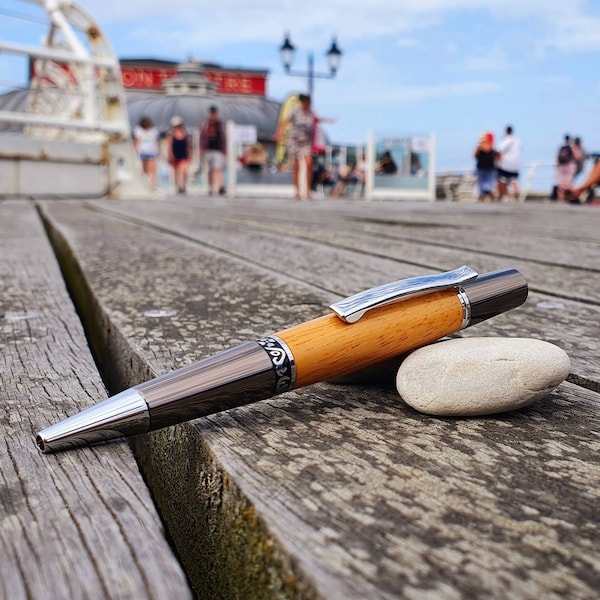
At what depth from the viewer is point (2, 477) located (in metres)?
0.62

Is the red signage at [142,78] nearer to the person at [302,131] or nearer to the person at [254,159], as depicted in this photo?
the person at [254,159]

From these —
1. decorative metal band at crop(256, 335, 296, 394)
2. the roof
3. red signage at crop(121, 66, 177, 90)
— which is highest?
red signage at crop(121, 66, 177, 90)

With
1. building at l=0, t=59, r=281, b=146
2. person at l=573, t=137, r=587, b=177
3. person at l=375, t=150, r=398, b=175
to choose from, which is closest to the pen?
person at l=573, t=137, r=587, b=177

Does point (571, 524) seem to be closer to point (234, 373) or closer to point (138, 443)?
point (234, 373)

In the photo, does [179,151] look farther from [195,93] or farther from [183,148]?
[195,93]

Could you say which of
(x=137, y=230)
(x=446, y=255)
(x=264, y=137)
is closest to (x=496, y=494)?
(x=446, y=255)

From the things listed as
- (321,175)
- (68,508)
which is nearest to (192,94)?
(321,175)

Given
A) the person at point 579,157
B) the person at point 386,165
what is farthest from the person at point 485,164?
the person at point 386,165

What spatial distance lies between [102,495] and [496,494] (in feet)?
0.94

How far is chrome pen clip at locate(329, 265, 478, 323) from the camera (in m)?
0.74

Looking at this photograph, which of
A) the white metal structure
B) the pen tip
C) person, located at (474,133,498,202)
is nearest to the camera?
the pen tip

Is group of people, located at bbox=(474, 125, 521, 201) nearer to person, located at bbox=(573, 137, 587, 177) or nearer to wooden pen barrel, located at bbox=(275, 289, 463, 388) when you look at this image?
person, located at bbox=(573, 137, 587, 177)

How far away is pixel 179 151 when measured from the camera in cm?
1441

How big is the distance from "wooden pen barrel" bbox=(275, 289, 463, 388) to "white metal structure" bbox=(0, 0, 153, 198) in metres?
7.08
